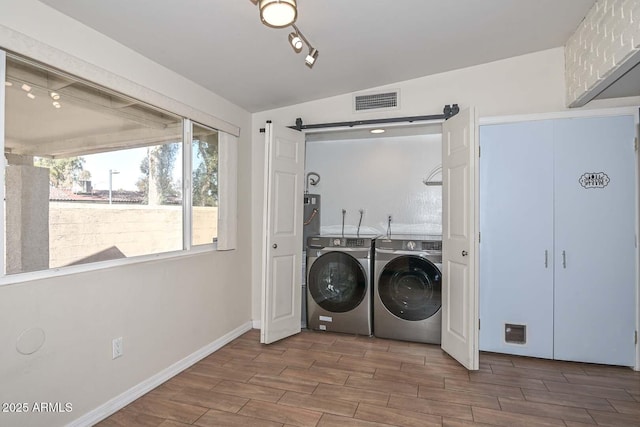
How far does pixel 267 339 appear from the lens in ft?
10.6

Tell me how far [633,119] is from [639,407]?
204 cm

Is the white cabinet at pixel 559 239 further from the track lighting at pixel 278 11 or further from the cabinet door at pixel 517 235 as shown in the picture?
the track lighting at pixel 278 11

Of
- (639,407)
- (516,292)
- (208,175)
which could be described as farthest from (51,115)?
(639,407)

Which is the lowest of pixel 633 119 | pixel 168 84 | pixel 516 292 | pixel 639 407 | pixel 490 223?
pixel 639 407

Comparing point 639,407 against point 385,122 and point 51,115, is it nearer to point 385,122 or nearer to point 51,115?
point 385,122

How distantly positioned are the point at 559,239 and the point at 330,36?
7.83ft

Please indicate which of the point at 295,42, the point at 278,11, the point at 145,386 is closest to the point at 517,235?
the point at 295,42

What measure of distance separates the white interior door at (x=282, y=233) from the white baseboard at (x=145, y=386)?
433mm

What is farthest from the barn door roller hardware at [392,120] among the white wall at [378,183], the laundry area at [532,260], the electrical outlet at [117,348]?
the electrical outlet at [117,348]

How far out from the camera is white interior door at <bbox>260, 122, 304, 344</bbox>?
3.24m

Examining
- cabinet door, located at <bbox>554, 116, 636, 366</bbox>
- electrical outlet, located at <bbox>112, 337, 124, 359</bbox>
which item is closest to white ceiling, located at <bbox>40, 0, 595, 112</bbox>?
cabinet door, located at <bbox>554, 116, 636, 366</bbox>

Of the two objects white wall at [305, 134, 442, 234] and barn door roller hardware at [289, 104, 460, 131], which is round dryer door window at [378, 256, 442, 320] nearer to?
white wall at [305, 134, 442, 234]

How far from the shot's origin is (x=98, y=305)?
6.84 feet

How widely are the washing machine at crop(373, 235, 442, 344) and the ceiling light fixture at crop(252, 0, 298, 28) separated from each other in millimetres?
2351
